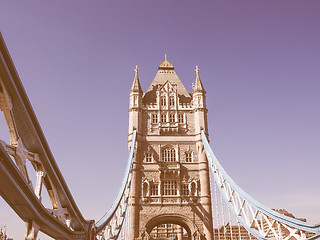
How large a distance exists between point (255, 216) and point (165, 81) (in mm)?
24770

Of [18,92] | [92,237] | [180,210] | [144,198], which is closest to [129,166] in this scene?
[144,198]

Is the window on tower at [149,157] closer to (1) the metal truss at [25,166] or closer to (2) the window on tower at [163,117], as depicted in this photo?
(2) the window on tower at [163,117]

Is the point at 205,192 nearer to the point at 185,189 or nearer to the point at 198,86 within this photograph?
the point at 185,189

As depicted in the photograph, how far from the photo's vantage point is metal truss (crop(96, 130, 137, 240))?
61.1ft

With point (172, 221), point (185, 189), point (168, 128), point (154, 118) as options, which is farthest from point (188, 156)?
point (172, 221)

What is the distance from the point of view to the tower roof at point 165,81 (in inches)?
1635

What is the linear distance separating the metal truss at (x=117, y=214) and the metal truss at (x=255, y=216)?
819cm

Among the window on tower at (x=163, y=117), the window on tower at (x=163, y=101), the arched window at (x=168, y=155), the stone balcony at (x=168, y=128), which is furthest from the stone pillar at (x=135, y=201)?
the window on tower at (x=163, y=101)

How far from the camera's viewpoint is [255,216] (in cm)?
2153

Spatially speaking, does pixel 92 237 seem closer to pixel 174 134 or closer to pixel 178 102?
pixel 174 134

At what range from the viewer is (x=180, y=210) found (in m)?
34.6

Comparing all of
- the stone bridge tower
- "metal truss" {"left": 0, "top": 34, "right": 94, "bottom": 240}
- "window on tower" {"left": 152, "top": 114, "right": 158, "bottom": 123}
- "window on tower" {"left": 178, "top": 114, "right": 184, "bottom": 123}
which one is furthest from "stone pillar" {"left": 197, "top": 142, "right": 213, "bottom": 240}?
"metal truss" {"left": 0, "top": 34, "right": 94, "bottom": 240}

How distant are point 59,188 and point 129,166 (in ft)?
72.1

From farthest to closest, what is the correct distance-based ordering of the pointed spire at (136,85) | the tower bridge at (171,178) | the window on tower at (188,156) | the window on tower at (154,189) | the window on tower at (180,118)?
1. the pointed spire at (136,85)
2. the window on tower at (180,118)
3. the window on tower at (188,156)
4. the window on tower at (154,189)
5. the tower bridge at (171,178)
